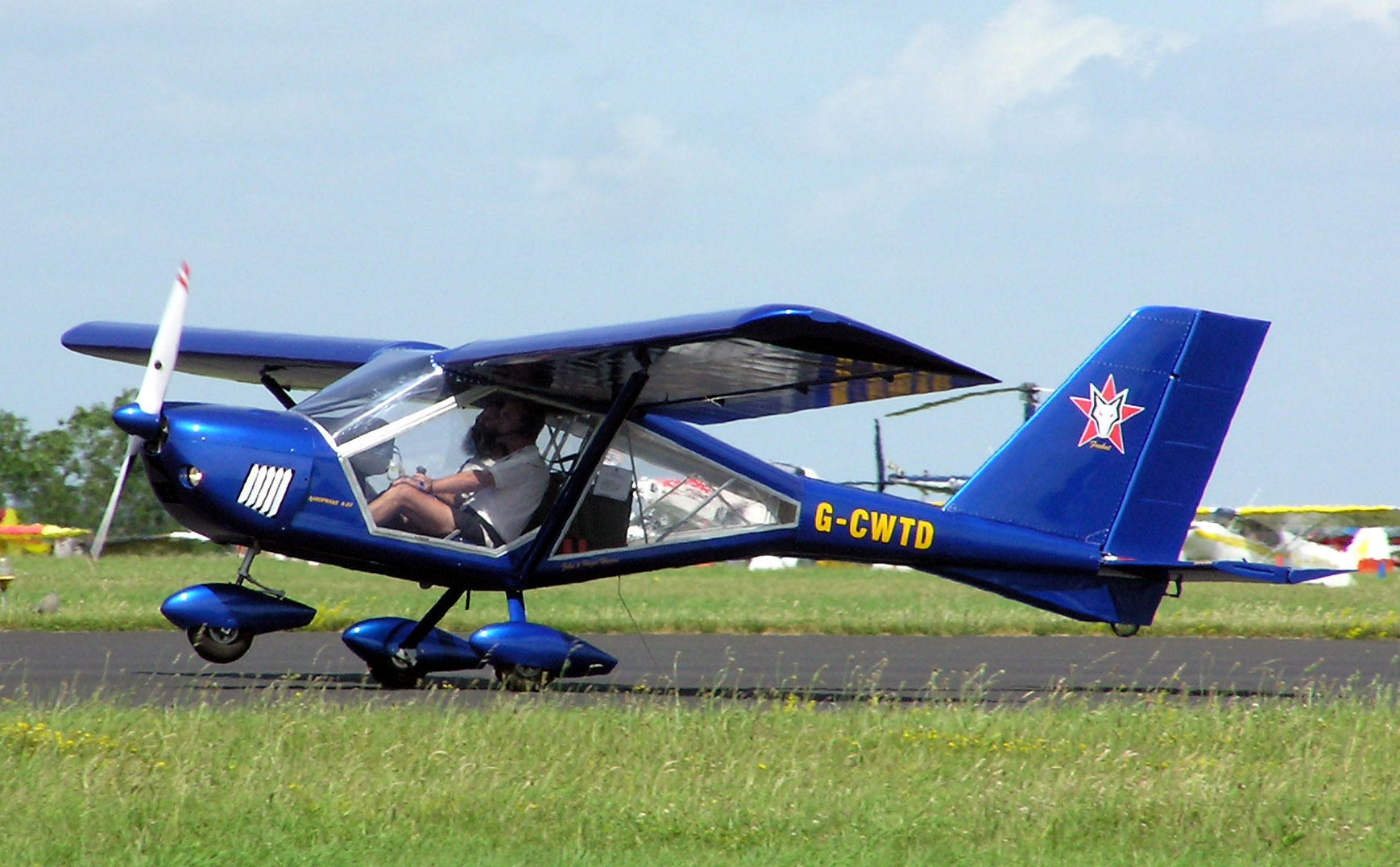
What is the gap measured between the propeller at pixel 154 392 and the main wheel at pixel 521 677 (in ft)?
8.40

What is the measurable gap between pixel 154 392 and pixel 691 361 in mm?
3256

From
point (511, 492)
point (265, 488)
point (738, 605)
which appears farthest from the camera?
point (738, 605)

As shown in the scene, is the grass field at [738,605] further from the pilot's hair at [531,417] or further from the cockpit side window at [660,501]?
the pilot's hair at [531,417]

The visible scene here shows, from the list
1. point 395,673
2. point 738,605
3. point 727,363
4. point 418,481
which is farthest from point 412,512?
point 738,605

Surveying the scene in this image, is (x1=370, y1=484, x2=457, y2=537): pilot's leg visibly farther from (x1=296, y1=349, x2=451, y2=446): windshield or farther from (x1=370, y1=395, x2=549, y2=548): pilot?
(x1=296, y1=349, x2=451, y2=446): windshield

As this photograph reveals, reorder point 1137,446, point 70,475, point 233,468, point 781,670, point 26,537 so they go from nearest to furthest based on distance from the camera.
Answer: point 233,468, point 1137,446, point 781,670, point 26,537, point 70,475

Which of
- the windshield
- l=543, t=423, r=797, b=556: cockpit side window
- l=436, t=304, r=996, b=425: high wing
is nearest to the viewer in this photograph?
l=436, t=304, r=996, b=425: high wing

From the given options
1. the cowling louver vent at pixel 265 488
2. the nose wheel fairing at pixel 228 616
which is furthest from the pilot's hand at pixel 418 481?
the nose wheel fairing at pixel 228 616

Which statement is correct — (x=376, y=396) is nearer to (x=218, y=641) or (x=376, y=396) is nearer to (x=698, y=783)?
(x=218, y=641)

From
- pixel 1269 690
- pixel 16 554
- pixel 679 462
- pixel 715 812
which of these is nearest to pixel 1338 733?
pixel 1269 690

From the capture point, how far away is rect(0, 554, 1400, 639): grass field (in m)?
16.3

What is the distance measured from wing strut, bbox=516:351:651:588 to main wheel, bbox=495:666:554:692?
1.92ft

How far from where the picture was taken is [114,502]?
941 cm

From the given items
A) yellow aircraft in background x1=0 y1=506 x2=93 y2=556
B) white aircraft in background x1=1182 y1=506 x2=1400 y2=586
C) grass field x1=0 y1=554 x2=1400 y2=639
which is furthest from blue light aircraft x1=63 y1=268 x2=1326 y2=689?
yellow aircraft in background x1=0 y1=506 x2=93 y2=556
